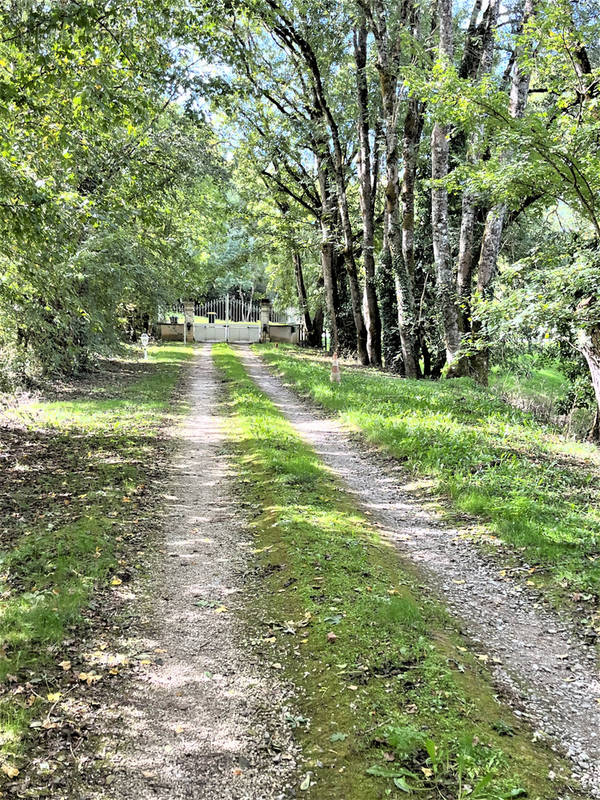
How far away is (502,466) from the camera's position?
23.9ft

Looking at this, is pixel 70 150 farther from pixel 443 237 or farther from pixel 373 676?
pixel 443 237

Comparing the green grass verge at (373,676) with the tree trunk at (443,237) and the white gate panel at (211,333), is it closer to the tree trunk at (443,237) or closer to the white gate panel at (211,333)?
the tree trunk at (443,237)

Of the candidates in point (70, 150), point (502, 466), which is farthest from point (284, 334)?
point (502, 466)

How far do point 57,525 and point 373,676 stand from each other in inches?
150

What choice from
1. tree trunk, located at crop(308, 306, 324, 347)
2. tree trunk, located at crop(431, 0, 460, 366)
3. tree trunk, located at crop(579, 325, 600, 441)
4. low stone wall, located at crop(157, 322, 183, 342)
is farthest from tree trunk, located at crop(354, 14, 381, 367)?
low stone wall, located at crop(157, 322, 183, 342)

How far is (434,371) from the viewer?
19.8 m

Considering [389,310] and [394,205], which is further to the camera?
[389,310]

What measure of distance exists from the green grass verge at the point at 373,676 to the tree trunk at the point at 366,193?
14.2 meters

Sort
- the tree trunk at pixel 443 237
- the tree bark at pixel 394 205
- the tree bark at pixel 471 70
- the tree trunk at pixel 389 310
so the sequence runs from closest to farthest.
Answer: the tree bark at pixel 471 70, the tree trunk at pixel 443 237, the tree bark at pixel 394 205, the tree trunk at pixel 389 310

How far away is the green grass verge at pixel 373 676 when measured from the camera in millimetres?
2869

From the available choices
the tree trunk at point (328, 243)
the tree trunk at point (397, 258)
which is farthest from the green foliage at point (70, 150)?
the tree trunk at point (328, 243)

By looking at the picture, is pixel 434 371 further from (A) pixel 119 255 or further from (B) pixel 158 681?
(B) pixel 158 681

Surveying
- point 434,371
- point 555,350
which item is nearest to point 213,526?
point 555,350

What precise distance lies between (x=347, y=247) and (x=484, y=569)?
1598 cm
